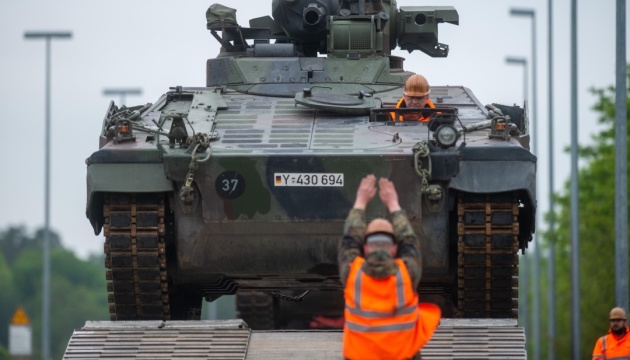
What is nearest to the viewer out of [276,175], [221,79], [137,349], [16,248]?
[137,349]

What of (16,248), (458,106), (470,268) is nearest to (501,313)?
(470,268)

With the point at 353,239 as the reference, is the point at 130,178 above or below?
above

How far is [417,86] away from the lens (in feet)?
71.1

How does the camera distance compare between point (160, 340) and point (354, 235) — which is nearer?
point (354, 235)

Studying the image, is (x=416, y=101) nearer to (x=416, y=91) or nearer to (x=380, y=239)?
(x=416, y=91)

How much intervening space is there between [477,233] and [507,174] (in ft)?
2.07

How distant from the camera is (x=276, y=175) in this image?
2053 cm

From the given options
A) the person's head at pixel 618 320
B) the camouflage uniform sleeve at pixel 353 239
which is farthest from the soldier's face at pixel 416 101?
the camouflage uniform sleeve at pixel 353 239

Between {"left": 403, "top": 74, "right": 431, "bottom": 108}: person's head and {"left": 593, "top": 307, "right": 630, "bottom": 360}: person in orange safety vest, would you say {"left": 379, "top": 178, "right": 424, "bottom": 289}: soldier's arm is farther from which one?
{"left": 593, "top": 307, "right": 630, "bottom": 360}: person in orange safety vest

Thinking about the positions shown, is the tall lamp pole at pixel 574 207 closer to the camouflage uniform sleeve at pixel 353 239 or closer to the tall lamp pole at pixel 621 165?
the tall lamp pole at pixel 621 165

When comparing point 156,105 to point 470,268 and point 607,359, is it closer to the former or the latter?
point 470,268

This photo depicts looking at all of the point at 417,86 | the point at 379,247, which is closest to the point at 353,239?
the point at 379,247

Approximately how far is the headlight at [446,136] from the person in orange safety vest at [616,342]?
2817 millimetres

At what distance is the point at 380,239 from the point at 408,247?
0.58 m
